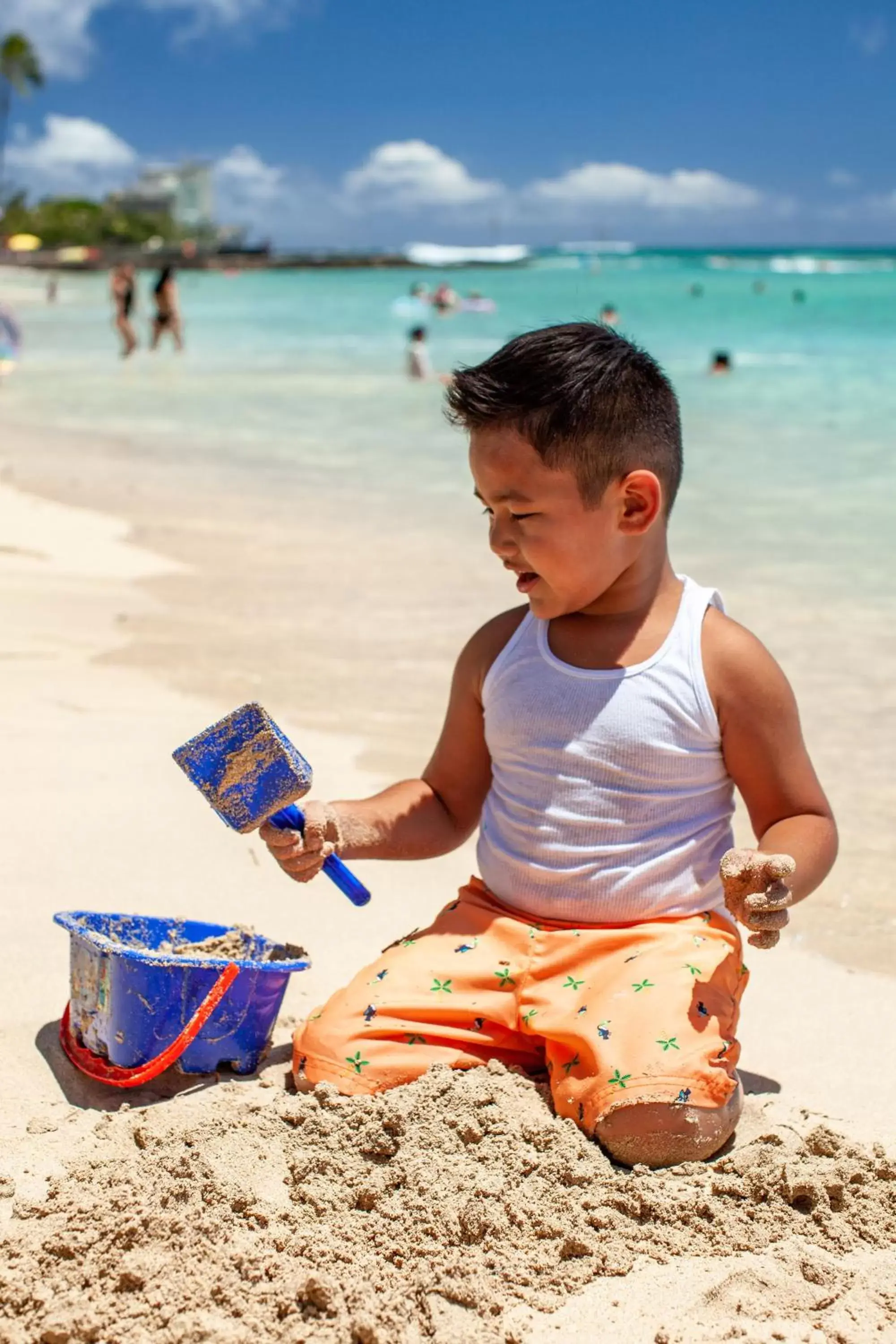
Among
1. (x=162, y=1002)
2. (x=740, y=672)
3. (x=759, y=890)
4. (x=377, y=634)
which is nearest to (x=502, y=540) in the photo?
(x=740, y=672)

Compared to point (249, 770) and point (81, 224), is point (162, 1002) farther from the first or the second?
point (81, 224)

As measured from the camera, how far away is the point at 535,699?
2.17 m

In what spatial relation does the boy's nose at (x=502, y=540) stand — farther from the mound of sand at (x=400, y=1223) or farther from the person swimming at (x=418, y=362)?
the person swimming at (x=418, y=362)

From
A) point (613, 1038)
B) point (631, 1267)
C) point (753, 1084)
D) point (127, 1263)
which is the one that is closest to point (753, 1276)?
point (631, 1267)

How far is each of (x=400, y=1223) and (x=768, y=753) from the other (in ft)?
2.81

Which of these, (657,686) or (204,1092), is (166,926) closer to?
(204,1092)

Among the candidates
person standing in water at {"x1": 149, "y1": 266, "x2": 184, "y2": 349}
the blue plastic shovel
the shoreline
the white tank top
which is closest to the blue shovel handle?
the blue plastic shovel

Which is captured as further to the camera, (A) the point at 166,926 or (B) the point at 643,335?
(B) the point at 643,335

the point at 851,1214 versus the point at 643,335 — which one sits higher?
the point at 643,335

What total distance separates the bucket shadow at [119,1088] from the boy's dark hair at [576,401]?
1.04 metres

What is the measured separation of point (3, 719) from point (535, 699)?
190cm

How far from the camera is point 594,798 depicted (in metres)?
2.11

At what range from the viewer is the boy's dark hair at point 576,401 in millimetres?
1984

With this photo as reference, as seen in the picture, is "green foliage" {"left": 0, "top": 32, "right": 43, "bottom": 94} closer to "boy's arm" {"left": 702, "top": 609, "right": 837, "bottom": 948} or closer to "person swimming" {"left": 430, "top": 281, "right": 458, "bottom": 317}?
"person swimming" {"left": 430, "top": 281, "right": 458, "bottom": 317}
